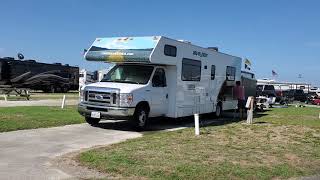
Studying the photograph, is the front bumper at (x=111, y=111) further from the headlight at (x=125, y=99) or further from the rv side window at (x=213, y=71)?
the rv side window at (x=213, y=71)

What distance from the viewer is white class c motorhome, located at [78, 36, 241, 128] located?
51.5 feet

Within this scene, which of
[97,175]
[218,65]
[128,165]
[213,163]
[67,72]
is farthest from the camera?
[67,72]

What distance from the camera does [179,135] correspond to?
1481 centimetres

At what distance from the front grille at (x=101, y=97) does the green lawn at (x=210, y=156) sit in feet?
6.20

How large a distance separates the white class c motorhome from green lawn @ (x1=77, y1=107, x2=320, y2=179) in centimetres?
166

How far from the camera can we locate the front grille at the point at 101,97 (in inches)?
612

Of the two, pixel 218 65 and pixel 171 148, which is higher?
pixel 218 65

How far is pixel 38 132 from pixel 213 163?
6117 mm

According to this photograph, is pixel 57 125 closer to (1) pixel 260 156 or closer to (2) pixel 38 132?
(2) pixel 38 132

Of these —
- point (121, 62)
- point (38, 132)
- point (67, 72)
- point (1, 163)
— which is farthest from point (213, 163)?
point (67, 72)

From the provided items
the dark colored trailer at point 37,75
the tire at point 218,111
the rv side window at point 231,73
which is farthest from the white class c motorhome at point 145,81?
the dark colored trailer at point 37,75

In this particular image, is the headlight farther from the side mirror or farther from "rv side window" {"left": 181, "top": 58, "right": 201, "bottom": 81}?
"rv side window" {"left": 181, "top": 58, "right": 201, "bottom": 81}

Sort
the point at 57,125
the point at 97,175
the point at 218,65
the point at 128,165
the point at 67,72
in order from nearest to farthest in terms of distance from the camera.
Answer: the point at 97,175
the point at 128,165
the point at 57,125
the point at 218,65
the point at 67,72

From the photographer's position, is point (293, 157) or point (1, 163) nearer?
point (1, 163)
